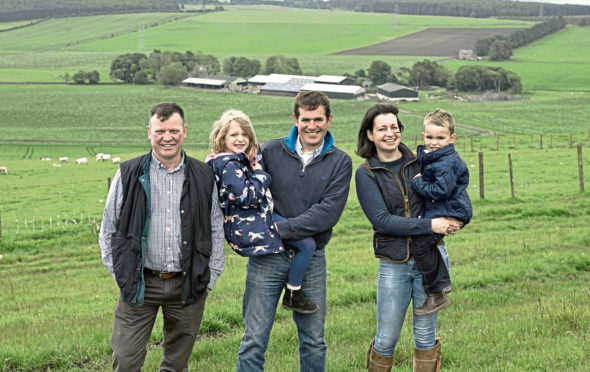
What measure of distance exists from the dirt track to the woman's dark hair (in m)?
153

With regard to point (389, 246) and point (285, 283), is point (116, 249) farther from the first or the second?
point (389, 246)

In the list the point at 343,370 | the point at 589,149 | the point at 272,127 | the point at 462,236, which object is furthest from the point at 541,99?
the point at 343,370

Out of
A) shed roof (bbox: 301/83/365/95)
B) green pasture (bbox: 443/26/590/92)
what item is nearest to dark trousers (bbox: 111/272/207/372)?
shed roof (bbox: 301/83/365/95)

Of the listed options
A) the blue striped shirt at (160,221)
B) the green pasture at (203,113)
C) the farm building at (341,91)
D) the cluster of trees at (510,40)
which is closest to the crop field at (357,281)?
the blue striped shirt at (160,221)

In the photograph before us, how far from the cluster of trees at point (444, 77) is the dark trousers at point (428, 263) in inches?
4162

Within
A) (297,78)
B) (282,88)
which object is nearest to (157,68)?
(297,78)

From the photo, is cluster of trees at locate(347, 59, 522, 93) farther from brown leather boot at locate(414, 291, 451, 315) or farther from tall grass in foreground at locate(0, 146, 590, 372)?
brown leather boot at locate(414, 291, 451, 315)

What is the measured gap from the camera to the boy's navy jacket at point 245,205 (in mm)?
5668

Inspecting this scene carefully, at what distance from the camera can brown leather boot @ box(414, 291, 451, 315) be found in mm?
5871

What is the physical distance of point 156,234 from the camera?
18.6 ft

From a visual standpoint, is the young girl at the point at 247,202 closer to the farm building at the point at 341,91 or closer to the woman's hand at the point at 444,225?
the woman's hand at the point at 444,225

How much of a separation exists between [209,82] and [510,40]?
2996 inches

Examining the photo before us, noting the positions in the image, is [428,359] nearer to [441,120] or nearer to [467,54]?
[441,120]

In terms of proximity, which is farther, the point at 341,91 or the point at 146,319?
the point at 341,91
